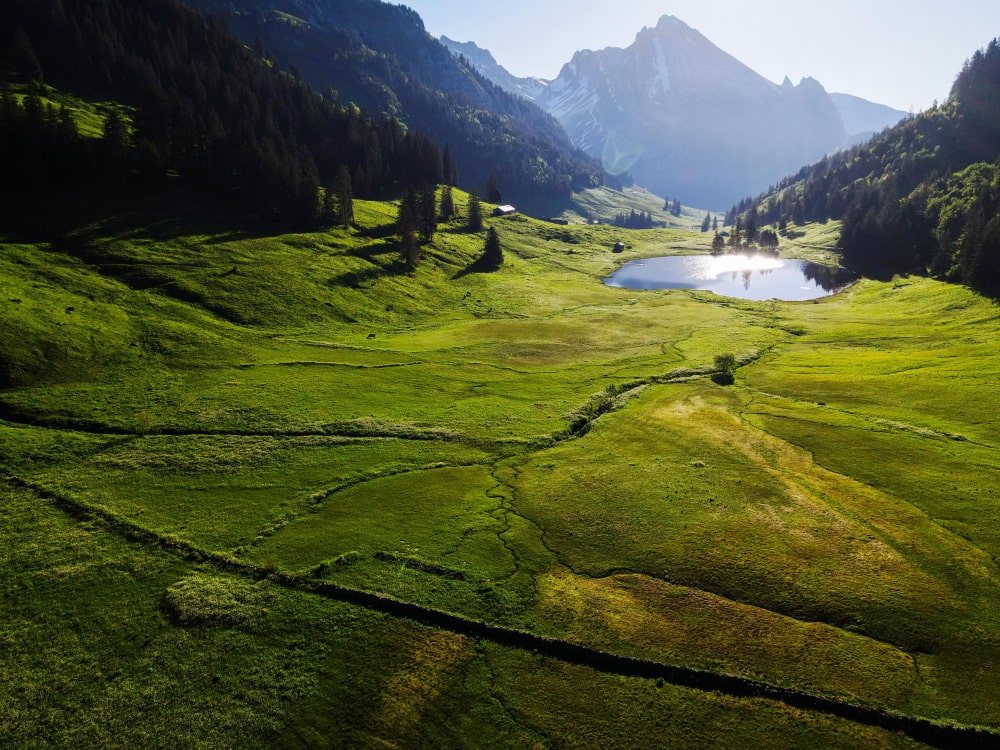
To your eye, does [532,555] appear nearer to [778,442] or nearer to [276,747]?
[276,747]

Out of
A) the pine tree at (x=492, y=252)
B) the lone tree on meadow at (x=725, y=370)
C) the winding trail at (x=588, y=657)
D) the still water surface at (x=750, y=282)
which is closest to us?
the winding trail at (x=588, y=657)

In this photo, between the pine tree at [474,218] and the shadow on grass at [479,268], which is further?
the pine tree at [474,218]

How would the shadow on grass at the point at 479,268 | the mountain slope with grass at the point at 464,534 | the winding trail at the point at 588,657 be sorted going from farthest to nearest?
the shadow on grass at the point at 479,268 < the mountain slope with grass at the point at 464,534 < the winding trail at the point at 588,657

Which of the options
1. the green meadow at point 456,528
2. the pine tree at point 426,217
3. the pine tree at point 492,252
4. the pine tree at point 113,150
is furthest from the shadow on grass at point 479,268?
the pine tree at point 113,150

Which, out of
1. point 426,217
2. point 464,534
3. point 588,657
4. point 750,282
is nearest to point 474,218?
point 426,217

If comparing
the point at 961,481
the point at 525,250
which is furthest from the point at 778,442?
the point at 525,250

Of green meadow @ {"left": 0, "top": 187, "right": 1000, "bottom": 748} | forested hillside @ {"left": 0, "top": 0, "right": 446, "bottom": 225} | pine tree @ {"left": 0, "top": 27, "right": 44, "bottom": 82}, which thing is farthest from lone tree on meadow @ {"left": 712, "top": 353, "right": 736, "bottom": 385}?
pine tree @ {"left": 0, "top": 27, "right": 44, "bottom": 82}

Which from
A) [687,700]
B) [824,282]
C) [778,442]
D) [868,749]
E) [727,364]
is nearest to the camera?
[868,749]

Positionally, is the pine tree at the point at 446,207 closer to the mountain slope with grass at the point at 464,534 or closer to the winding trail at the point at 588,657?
the mountain slope with grass at the point at 464,534
